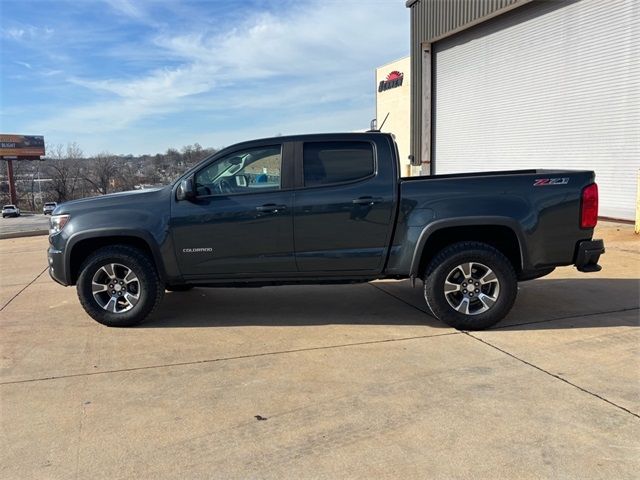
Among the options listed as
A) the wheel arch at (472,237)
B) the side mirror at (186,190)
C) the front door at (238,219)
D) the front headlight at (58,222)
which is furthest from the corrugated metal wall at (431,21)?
the front headlight at (58,222)

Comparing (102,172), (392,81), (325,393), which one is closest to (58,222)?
(325,393)

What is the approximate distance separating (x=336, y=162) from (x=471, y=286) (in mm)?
1799

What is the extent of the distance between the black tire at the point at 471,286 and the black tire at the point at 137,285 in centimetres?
275

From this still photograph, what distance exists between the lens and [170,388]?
384 cm

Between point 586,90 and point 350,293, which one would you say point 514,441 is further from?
point 586,90

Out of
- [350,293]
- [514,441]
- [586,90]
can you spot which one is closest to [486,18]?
[586,90]

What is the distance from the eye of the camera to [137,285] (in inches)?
208

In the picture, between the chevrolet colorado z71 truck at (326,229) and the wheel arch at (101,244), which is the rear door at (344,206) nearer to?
the chevrolet colorado z71 truck at (326,229)

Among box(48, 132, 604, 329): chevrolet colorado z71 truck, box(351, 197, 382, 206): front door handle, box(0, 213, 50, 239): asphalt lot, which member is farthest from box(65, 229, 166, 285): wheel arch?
box(0, 213, 50, 239): asphalt lot

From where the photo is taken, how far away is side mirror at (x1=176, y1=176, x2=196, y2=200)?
500cm

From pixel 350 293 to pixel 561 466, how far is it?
4.02 m

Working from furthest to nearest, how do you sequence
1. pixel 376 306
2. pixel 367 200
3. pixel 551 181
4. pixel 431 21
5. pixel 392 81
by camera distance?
pixel 392 81, pixel 431 21, pixel 376 306, pixel 367 200, pixel 551 181

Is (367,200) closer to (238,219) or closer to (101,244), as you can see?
(238,219)

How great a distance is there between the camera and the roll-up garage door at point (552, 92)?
11.6 metres
